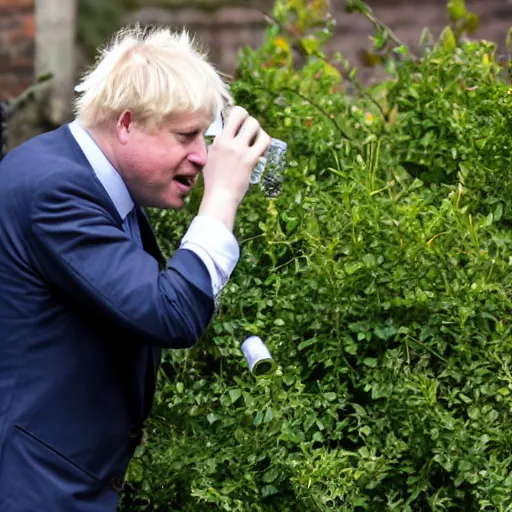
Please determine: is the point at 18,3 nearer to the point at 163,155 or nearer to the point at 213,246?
the point at 163,155

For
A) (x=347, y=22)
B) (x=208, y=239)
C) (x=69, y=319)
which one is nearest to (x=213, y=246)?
(x=208, y=239)

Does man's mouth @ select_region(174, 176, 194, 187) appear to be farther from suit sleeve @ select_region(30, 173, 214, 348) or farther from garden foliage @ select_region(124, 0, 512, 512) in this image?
garden foliage @ select_region(124, 0, 512, 512)

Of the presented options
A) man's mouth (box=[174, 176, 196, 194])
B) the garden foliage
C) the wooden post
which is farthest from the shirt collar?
the wooden post

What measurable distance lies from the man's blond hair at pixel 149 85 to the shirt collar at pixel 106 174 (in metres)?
0.04

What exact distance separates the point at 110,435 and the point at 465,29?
255cm

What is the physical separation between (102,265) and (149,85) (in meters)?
0.39

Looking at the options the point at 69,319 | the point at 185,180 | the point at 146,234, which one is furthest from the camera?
the point at 146,234

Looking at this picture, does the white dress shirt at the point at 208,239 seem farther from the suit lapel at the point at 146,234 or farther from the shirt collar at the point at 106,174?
the suit lapel at the point at 146,234

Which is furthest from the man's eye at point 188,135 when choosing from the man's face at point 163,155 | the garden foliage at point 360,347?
the garden foliage at point 360,347

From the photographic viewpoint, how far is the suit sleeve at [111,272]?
2195 millimetres

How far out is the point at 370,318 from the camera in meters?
2.87

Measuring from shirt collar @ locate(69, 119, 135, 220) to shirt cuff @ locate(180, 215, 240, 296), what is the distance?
0.19 meters

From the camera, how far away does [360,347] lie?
2898 mm

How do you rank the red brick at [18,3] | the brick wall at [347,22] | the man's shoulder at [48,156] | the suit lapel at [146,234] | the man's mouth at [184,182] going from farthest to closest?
the red brick at [18,3]
the brick wall at [347,22]
the suit lapel at [146,234]
the man's mouth at [184,182]
the man's shoulder at [48,156]
